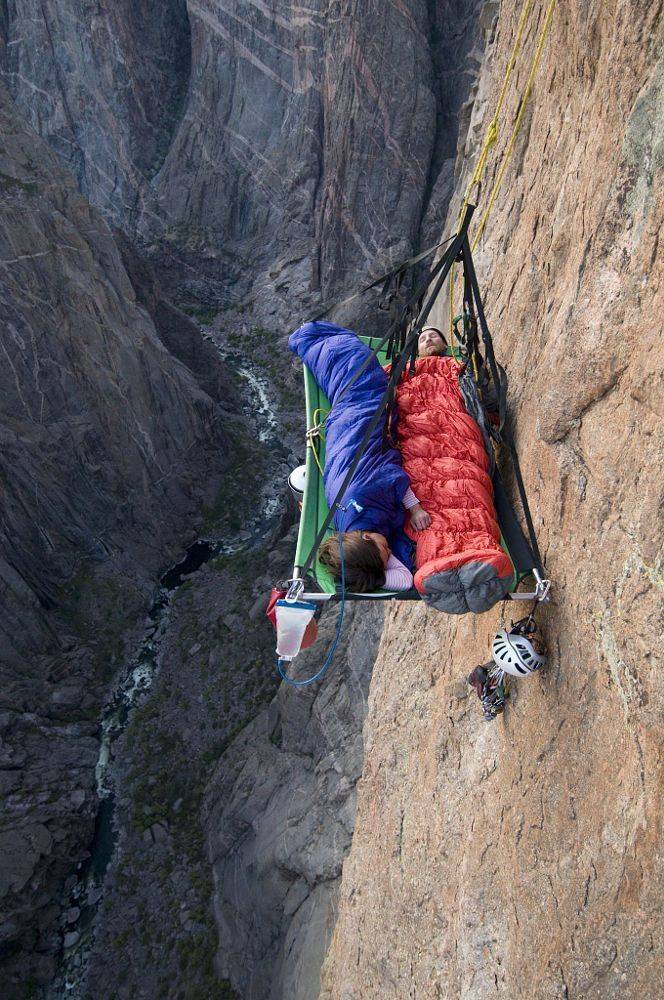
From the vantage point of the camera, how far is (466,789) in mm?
4852

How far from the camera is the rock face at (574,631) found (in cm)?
285

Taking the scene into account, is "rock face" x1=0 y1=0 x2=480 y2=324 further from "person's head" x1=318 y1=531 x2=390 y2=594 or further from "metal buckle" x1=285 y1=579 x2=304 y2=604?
"metal buckle" x1=285 y1=579 x2=304 y2=604

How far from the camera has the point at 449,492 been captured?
4.21m

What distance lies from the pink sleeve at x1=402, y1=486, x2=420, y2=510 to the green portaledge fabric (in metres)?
0.64

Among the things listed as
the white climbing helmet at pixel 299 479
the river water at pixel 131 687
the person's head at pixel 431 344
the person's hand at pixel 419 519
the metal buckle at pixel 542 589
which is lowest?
the river water at pixel 131 687

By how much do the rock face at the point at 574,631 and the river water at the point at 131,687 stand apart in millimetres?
9385

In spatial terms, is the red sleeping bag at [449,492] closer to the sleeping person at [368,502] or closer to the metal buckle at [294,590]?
the sleeping person at [368,502]

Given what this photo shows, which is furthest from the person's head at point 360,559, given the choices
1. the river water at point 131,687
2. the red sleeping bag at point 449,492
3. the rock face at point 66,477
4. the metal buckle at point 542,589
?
the river water at point 131,687

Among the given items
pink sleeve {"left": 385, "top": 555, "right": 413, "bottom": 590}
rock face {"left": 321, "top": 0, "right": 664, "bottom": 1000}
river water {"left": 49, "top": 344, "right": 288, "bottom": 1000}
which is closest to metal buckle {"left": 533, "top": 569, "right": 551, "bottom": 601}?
rock face {"left": 321, "top": 0, "right": 664, "bottom": 1000}

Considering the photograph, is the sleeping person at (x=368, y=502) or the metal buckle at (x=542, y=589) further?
the sleeping person at (x=368, y=502)

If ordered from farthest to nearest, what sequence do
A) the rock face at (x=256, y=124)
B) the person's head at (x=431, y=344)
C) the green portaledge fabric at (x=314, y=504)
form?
1. the rock face at (x=256, y=124)
2. the person's head at (x=431, y=344)
3. the green portaledge fabric at (x=314, y=504)

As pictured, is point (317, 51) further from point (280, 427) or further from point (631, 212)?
point (631, 212)

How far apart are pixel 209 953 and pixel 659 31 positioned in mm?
14199

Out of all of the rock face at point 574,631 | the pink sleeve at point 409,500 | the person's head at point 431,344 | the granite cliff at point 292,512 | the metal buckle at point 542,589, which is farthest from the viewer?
the person's head at point 431,344
